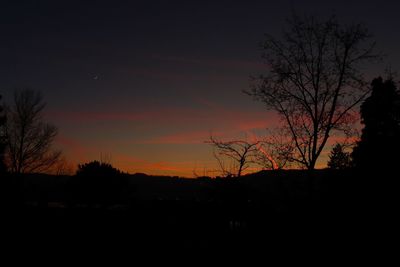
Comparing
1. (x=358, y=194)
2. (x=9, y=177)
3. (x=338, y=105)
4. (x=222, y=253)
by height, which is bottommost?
(x=222, y=253)

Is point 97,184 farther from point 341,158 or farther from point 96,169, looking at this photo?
point 341,158

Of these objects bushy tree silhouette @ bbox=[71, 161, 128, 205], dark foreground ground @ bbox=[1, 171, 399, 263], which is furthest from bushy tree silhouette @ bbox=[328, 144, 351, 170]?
bushy tree silhouette @ bbox=[71, 161, 128, 205]

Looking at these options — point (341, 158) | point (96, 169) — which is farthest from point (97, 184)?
point (341, 158)

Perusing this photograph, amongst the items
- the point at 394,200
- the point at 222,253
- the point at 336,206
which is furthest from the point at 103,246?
the point at 394,200

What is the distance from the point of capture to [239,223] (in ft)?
68.4

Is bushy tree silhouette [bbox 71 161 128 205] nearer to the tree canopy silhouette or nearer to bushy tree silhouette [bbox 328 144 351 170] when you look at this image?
the tree canopy silhouette

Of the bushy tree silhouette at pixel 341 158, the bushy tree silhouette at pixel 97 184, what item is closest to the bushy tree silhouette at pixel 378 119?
the bushy tree silhouette at pixel 341 158

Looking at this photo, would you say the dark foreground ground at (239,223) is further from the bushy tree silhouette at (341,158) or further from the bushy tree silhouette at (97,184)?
the bushy tree silhouette at (97,184)

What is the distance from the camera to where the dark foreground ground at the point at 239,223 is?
14281 mm

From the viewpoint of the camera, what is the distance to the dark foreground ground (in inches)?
562

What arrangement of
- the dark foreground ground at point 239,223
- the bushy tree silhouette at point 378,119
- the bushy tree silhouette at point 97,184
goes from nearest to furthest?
the dark foreground ground at point 239,223 → the bushy tree silhouette at point 378,119 → the bushy tree silhouette at point 97,184

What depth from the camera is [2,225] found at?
19219 millimetres

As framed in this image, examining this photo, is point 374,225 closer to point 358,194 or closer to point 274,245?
point 358,194

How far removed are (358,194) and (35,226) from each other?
1503 cm
